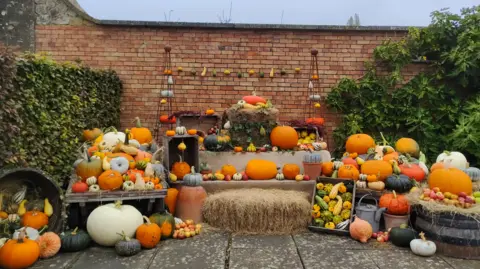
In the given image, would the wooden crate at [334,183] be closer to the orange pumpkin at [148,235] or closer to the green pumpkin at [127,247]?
the orange pumpkin at [148,235]

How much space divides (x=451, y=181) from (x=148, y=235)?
11.7 ft

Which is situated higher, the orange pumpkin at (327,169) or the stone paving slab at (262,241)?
the orange pumpkin at (327,169)

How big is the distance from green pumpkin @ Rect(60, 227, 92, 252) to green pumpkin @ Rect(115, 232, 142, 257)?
0.40 meters

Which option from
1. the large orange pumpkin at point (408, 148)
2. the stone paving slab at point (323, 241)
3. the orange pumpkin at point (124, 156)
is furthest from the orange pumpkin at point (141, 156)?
the large orange pumpkin at point (408, 148)

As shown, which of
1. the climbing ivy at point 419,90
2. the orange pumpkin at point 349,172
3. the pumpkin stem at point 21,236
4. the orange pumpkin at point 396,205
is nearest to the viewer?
the pumpkin stem at point 21,236

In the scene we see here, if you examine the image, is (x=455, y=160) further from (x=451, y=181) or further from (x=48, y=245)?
(x=48, y=245)

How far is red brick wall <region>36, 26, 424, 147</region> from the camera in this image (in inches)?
325

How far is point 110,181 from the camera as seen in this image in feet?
16.7

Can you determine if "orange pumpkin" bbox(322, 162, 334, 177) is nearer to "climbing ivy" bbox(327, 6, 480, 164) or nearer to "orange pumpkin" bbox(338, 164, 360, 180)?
"orange pumpkin" bbox(338, 164, 360, 180)

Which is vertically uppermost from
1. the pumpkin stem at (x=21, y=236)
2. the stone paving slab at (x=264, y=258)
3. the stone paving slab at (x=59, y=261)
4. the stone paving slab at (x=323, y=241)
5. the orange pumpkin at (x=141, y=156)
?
the orange pumpkin at (x=141, y=156)

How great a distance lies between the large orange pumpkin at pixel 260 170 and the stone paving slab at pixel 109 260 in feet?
6.37

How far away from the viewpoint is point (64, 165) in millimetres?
5805

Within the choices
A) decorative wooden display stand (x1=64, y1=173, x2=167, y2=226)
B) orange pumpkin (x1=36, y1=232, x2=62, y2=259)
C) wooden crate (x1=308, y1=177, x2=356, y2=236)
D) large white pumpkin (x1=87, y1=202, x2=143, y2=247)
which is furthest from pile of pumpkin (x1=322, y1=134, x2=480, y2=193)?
orange pumpkin (x1=36, y1=232, x2=62, y2=259)

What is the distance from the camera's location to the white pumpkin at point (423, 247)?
439 centimetres
